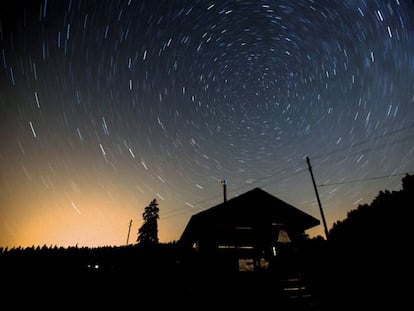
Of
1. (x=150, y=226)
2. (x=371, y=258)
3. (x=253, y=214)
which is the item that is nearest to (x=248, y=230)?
(x=253, y=214)

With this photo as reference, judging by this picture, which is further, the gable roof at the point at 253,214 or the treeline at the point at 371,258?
the gable roof at the point at 253,214

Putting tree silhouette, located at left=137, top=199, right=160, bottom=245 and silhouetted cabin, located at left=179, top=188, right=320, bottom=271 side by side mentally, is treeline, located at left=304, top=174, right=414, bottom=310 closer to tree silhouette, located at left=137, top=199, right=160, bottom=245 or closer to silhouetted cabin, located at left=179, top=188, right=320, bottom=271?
silhouetted cabin, located at left=179, top=188, right=320, bottom=271

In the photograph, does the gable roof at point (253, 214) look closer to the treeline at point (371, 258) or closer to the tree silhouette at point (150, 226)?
the treeline at point (371, 258)

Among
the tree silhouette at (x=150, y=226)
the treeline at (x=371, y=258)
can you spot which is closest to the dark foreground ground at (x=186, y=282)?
the treeline at (x=371, y=258)

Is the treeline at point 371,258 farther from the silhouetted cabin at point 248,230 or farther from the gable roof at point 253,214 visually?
the gable roof at point 253,214

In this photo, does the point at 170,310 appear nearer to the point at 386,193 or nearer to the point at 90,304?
the point at 90,304

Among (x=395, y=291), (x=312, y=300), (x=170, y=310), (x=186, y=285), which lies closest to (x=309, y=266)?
(x=312, y=300)

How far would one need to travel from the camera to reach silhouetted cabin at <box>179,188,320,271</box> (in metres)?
12.7

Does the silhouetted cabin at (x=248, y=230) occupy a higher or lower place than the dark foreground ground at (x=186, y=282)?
higher

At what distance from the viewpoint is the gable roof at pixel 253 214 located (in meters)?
13.3

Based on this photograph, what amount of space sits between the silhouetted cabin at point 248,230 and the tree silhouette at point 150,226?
91.6 ft

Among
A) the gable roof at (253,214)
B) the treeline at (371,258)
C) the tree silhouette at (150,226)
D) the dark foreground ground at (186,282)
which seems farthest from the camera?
the tree silhouette at (150,226)

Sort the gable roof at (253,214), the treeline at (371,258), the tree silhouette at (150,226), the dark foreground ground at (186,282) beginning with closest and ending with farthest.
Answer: the treeline at (371,258) → the dark foreground ground at (186,282) → the gable roof at (253,214) → the tree silhouette at (150,226)

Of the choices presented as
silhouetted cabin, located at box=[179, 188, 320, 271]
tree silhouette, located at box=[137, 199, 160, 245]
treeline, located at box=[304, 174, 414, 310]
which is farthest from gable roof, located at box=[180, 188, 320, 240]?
tree silhouette, located at box=[137, 199, 160, 245]
